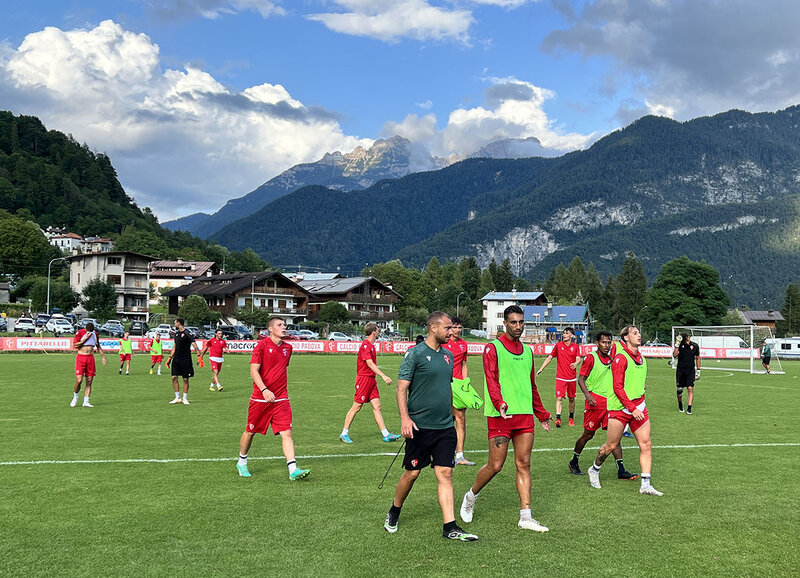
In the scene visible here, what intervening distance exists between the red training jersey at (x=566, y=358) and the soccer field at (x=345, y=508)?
2122mm

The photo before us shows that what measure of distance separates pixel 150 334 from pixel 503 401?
55551 mm

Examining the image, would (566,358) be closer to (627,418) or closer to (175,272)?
(627,418)

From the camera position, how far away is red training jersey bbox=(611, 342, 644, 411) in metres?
8.77

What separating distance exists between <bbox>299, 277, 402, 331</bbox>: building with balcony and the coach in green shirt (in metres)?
94.3

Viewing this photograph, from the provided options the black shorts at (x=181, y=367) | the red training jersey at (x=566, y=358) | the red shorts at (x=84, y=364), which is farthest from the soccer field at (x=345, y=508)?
the black shorts at (x=181, y=367)

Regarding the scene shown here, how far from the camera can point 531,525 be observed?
6.92 m

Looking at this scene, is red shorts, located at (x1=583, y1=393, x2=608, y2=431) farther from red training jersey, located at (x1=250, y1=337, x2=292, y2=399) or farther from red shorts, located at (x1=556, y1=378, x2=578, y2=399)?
red shorts, located at (x1=556, y1=378, x2=578, y2=399)

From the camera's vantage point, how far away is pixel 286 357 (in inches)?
373

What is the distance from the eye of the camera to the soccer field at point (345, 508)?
5.92 metres

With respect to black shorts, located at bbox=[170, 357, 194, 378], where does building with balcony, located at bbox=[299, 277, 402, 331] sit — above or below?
above

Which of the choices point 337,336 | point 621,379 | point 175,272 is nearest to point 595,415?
point 621,379

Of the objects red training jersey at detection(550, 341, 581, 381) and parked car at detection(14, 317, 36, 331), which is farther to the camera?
parked car at detection(14, 317, 36, 331)

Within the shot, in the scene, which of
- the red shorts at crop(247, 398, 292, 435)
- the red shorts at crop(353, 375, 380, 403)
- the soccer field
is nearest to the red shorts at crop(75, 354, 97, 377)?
the soccer field

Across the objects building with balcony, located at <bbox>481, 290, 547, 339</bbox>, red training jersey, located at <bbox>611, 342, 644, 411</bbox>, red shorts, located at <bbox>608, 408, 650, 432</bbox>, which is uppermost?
building with balcony, located at <bbox>481, 290, 547, 339</bbox>
